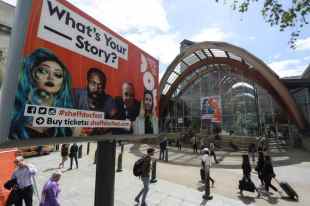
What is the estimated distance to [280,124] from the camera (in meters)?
25.6

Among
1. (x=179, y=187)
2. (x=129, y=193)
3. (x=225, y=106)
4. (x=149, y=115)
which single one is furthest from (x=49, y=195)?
(x=225, y=106)

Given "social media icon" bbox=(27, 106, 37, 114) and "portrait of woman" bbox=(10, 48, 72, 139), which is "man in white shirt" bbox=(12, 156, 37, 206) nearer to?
"portrait of woman" bbox=(10, 48, 72, 139)

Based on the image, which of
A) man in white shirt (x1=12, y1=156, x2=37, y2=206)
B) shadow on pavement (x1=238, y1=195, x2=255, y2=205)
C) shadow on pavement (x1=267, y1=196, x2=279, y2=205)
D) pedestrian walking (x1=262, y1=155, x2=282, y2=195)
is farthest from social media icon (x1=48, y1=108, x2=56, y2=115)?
pedestrian walking (x1=262, y1=155, x2=282, y2=195)

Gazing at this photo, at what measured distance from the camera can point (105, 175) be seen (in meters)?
3.41

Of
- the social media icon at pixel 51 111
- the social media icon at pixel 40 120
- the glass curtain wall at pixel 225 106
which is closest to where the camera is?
the social media icon at pixel 40 120

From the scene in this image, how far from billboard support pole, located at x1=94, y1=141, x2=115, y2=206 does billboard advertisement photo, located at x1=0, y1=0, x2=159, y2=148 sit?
0.46 m

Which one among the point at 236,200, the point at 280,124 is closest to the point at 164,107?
the point at 280,124

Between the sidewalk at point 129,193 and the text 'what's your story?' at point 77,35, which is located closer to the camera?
the text 'what's your story?' at point 77,35

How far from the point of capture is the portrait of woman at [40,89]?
1923mm

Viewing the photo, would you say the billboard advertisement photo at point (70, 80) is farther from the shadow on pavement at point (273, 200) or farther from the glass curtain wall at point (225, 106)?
the glass curtain wall at point (225, 106)

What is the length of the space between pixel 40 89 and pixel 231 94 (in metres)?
28.6

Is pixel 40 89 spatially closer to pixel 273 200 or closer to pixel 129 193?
pixel 129 193

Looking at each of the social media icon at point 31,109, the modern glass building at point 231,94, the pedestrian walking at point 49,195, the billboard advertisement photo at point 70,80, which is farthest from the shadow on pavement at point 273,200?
the modern glass building at point 231,94

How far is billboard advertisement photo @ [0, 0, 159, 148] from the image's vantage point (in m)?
2.00
